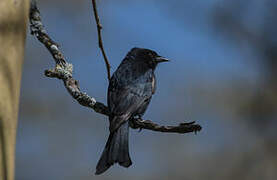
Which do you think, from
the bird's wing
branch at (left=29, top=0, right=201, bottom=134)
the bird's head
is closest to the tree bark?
branch at (left=29, top=0, right=201, bottom=134)

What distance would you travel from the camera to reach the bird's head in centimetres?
625

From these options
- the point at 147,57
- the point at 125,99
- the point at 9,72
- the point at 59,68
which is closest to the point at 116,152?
the point at 125,99

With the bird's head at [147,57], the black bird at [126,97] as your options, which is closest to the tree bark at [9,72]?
the black bird at [126,97]

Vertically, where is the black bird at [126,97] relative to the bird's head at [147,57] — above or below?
below

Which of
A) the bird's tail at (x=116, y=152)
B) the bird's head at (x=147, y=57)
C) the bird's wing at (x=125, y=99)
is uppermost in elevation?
the bird's head at (x=147, y=57)

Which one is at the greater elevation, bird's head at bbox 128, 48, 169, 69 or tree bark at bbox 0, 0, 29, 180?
bird's head at bbox 128, 48, 169, 69

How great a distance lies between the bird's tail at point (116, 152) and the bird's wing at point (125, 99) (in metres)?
0.10

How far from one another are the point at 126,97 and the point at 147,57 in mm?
Result: 1125

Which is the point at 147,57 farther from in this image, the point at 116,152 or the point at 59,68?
the point at 59,68

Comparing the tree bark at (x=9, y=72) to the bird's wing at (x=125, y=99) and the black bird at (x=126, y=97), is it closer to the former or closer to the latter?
the black bird at (x=126, y=97)

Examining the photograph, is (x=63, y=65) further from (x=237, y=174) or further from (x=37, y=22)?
(x=237, y=174)

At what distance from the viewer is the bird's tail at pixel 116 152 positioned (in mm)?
4598

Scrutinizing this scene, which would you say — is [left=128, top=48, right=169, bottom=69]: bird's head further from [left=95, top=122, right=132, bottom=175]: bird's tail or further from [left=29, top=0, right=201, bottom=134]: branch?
[left=29, top=0, right=201, bottom=134]: branch

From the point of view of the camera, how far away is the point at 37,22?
4262 millimetres
